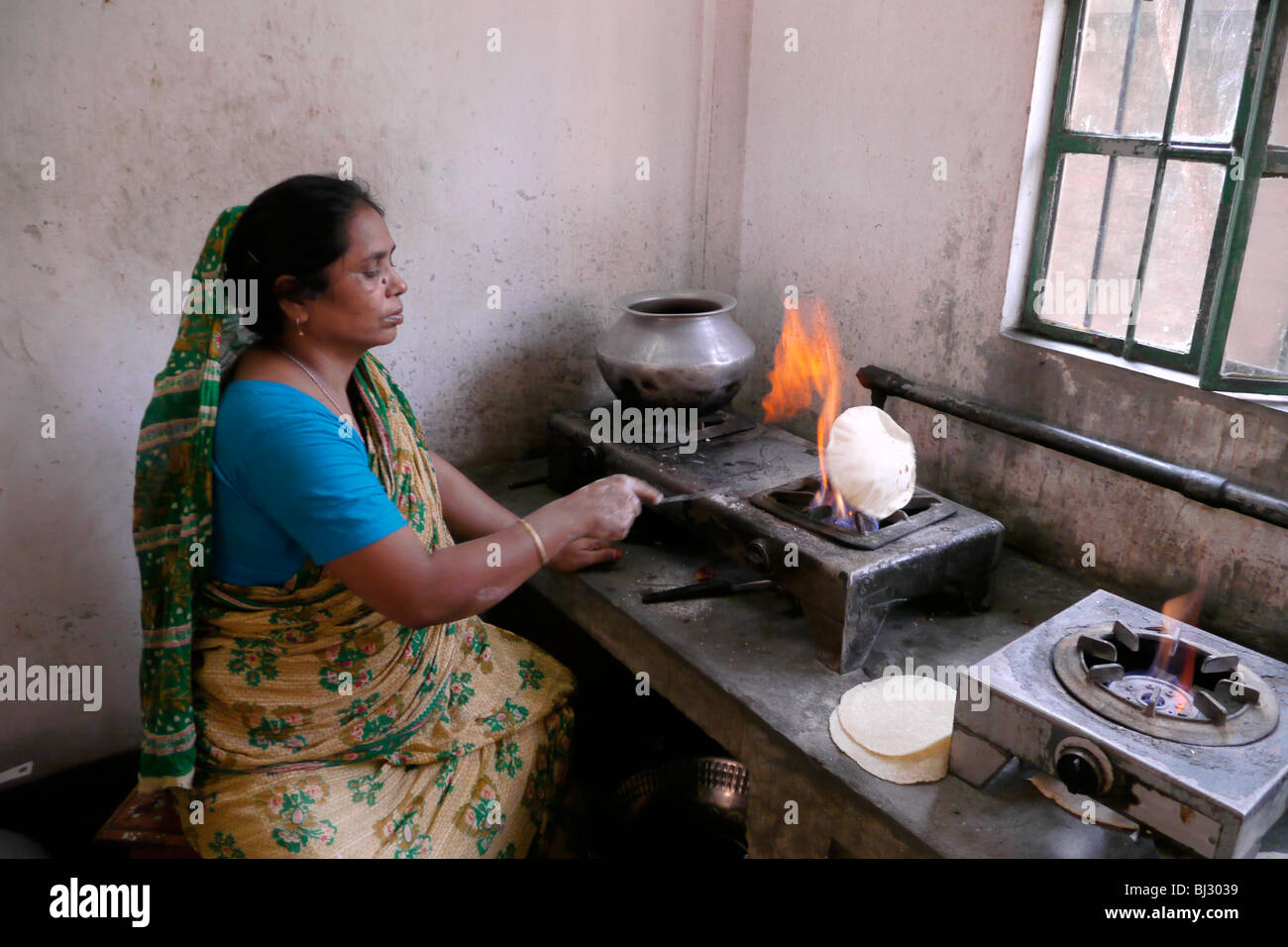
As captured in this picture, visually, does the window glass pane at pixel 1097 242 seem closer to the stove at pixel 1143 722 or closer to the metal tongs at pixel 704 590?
the stove at pixel 1143 722

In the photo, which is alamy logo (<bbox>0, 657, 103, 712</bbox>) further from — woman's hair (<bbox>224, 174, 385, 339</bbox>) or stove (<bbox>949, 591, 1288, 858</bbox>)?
stove (<bbox>949, 591, 1288, 858</bbox>)

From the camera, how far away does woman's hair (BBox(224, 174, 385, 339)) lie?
1.78 meters

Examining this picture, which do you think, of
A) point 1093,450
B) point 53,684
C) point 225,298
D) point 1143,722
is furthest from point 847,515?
point 53,684

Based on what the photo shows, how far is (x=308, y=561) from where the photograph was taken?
6.08 feet

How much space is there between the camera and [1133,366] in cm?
224

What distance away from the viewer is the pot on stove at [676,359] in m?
2.51

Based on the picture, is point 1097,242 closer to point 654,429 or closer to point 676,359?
point 676,359

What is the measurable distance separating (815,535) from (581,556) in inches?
25.5

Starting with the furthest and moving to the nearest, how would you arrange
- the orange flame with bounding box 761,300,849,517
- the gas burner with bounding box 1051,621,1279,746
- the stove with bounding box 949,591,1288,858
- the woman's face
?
the orange flame with bounding box 761,300,849,517 < the woman's face < the gas burner with bounding box 1051,621,1279,746 < the stove with bounding box 949,591,1288,858

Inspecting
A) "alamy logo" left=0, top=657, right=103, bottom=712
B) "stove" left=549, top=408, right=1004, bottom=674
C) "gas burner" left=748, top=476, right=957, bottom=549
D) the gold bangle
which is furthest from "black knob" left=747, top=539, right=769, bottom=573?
"alamy logo" left=0, top=657, right=103, bottom=712

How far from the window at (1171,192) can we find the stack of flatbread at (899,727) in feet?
3.07

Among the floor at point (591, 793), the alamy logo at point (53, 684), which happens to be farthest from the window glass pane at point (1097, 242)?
the alamy logo at point (53, 684)

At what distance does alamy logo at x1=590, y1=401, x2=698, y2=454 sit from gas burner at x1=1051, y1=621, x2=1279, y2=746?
1.17 meters

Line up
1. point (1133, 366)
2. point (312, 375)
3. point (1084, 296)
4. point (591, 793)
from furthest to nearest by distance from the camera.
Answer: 1. point (591, 793)
2. point (1084, 296)
3. point (1133, 366)
4. point (312, 375)
